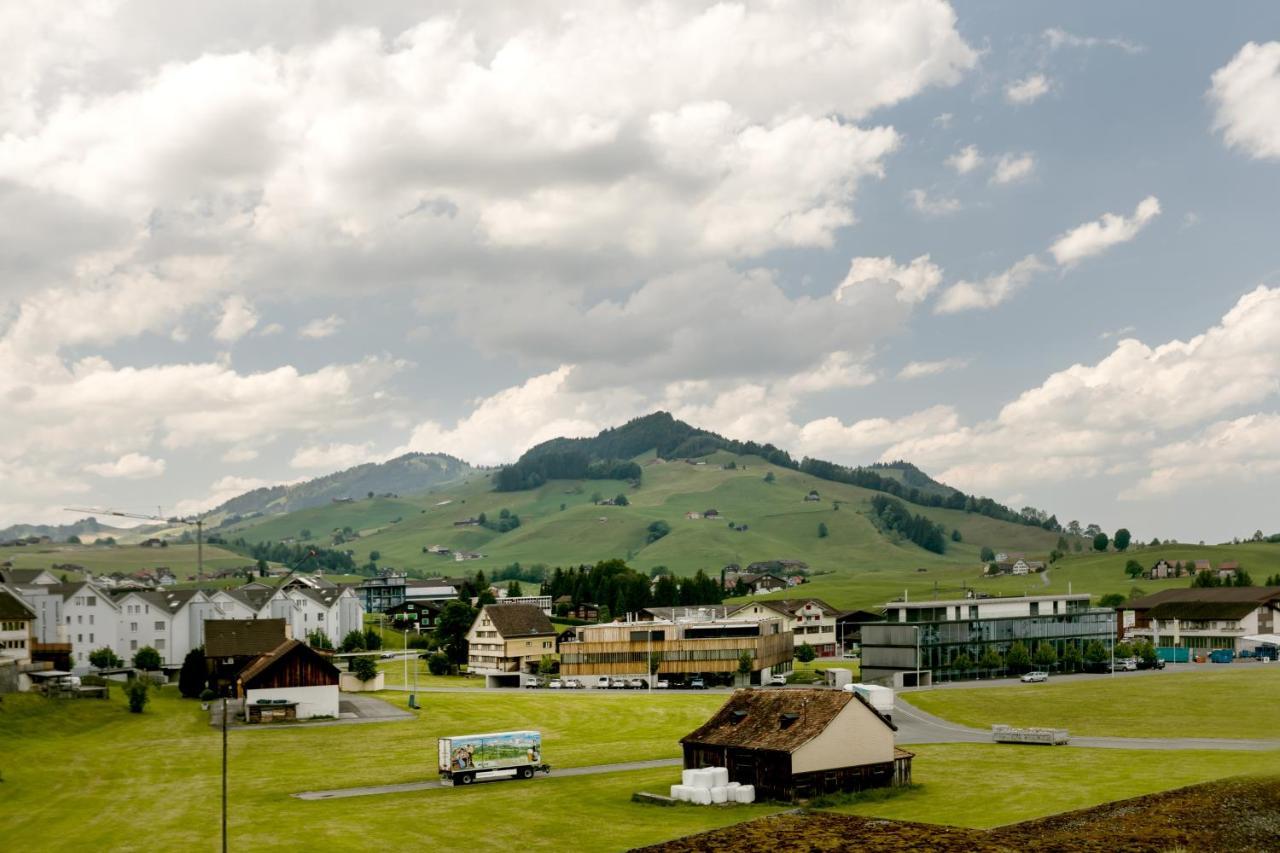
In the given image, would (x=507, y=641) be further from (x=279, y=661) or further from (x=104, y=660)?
(x=104, y=660)

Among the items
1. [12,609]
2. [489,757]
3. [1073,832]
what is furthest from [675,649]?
[1073,832]

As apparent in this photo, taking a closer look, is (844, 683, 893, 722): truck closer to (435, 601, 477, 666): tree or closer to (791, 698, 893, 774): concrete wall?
(791, 698, 893, 774): concrete wall

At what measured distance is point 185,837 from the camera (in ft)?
206

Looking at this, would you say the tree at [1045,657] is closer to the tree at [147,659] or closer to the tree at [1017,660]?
the tree at [1017,660]

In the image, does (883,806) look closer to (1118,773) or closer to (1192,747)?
(1118,773)

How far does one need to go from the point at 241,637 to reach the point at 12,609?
85.5 ft

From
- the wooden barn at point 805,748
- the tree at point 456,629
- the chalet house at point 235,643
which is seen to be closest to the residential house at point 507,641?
the tree at point 456,629

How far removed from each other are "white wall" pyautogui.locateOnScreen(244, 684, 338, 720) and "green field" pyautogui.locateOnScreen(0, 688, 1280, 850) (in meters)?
6.08

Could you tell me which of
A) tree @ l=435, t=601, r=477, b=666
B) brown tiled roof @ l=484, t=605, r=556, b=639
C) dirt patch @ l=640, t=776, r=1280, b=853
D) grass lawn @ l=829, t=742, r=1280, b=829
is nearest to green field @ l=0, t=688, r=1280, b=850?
grass lawn @ l=829, t=742, r=1280, b=829

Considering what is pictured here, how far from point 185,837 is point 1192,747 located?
69.9m

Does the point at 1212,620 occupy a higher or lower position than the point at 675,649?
higher

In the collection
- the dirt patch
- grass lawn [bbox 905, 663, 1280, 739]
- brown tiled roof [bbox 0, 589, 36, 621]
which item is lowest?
grass lawn [bbox 905, 663, 1280, 739]

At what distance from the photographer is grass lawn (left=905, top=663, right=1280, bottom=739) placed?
3890 inches

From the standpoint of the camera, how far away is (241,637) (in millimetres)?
137375
